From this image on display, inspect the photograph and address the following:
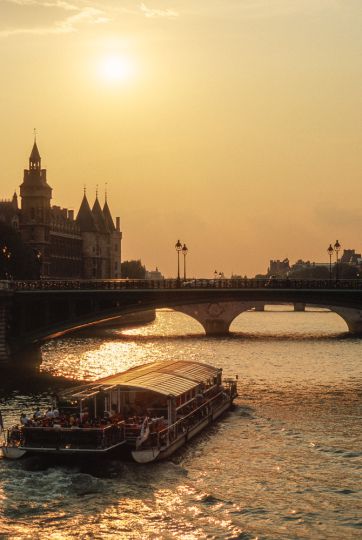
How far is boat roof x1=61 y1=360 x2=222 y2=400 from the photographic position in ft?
165

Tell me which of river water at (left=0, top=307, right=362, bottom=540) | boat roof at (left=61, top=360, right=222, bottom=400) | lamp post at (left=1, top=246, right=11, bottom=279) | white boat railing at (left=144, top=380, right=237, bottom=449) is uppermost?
lamp post at (left=1, top=246, right=11, bottom=279)

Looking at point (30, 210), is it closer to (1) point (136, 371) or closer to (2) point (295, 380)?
(2) point (295, 380)

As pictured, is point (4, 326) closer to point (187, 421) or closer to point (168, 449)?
point (187, 421)

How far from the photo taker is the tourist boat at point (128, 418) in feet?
151

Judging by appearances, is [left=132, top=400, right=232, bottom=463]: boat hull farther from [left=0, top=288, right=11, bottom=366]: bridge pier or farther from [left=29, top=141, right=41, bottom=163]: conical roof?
[left=29, top=141, right=41, bottom=163]: conical roof

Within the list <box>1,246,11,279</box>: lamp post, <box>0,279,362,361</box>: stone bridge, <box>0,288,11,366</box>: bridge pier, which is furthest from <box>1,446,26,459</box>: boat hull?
<box>1,246,11,279</box>: lamp post

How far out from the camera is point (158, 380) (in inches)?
2115

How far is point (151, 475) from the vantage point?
44438 millimetres

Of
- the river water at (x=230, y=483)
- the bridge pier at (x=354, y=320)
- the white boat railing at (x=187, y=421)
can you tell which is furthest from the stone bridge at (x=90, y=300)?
the bridge pier at (x=354, y=320)

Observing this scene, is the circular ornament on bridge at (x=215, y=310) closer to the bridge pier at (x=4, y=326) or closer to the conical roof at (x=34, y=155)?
the conical roof at (x=34, y=155)

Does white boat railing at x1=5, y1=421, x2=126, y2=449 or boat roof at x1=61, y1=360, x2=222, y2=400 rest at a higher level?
boat roof at x1=61, y1=360, x2=222, y2=400

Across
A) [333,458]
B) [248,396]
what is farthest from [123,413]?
[248,396]

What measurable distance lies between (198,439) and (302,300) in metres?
Answer: 42.4

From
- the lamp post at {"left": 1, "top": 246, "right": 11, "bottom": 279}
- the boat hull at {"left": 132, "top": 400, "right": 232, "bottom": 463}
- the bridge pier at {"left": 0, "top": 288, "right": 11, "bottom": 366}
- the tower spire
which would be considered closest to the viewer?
the boat hull at {"left": 132, "top": 400, "right": 232, "bottom": 463}
